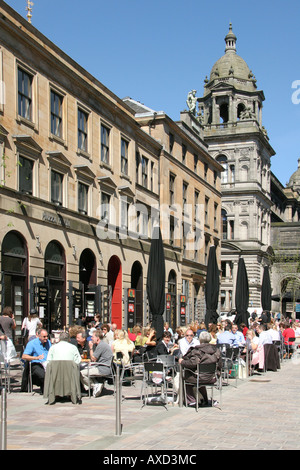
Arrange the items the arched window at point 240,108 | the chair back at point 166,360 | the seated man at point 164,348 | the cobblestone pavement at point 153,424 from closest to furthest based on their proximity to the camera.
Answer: the cobblestone pavement at point 153,424 → the chair back at point 166,360 → the seated man at point 164,348 → the arched window at point 240,108

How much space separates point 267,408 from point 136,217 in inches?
1010

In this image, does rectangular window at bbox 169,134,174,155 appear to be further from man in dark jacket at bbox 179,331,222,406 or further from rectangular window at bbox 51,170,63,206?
man in dark jacket at bbox 179,331,222,406

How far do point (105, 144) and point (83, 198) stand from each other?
4.42 meters

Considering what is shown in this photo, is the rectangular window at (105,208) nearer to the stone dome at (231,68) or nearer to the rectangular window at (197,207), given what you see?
the rectangular window at (197,207)

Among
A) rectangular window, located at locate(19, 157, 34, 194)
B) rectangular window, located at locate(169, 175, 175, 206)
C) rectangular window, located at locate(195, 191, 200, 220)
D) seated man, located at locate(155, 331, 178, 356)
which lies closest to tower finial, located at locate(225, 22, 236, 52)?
rectangular window, located at locate(195, 191, 200, 220)

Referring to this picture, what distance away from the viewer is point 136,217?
38469 mm

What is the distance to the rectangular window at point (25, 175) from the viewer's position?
25453 millimetres

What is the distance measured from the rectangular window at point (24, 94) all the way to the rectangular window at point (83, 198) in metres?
5.30

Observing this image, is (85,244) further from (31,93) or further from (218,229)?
(218,229)

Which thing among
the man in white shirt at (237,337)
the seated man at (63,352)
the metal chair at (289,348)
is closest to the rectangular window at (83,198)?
the metal chair at (289,348)

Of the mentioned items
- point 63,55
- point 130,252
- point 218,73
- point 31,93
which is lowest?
point 130,252

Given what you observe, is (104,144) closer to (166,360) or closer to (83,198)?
(83,198)

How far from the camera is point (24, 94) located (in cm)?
2609
